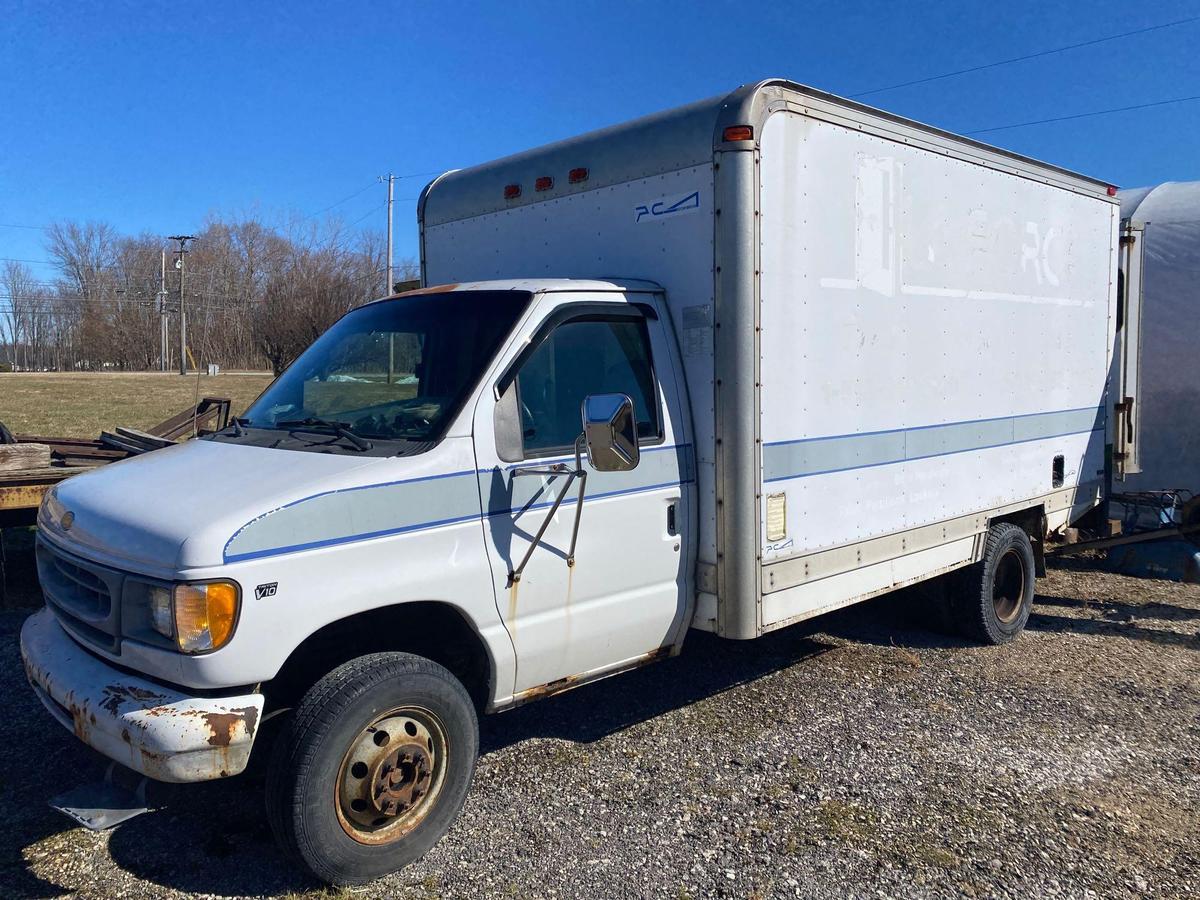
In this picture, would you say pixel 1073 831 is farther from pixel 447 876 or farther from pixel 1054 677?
pixel 447 876

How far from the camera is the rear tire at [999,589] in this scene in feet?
20.8

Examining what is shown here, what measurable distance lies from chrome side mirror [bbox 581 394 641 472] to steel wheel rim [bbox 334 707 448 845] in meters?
1.19

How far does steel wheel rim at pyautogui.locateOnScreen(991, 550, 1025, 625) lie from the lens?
22.1 feet

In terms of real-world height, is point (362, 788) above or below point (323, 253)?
below

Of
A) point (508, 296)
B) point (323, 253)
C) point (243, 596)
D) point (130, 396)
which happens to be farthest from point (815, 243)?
point (323, 253)

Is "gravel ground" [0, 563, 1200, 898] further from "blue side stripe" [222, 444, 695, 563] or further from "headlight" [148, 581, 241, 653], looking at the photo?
"blue side stripe" [222, 444, 695, 563]

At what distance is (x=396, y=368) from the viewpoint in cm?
446

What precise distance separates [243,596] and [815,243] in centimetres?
315

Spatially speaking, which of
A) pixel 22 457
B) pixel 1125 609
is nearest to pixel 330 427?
pixel 22 457

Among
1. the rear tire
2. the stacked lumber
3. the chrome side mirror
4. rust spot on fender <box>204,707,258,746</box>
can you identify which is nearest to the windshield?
the chrome side mirror

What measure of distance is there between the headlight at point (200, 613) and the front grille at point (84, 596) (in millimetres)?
309

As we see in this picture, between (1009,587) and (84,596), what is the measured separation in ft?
19.4

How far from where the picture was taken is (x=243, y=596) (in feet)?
10.2

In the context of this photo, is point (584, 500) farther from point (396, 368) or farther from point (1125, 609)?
point (1125, 609)
